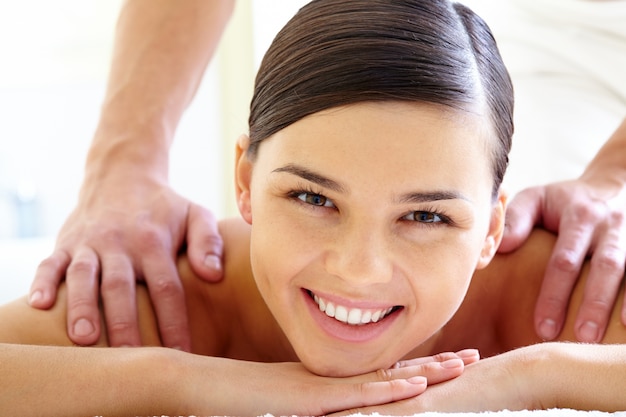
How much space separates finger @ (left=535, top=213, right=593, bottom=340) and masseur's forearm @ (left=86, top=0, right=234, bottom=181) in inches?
29.5

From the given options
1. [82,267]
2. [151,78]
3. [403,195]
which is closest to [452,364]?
[403,195]

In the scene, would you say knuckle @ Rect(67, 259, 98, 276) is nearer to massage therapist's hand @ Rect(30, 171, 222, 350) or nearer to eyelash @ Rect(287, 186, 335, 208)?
massage therapist's hand @ Rect(30, 171, 222, 350)

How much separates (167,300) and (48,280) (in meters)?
0.20

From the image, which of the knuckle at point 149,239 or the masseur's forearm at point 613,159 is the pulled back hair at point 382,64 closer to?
the knuckle at point 149,239

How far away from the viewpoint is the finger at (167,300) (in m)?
1.56

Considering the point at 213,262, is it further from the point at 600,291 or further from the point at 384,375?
the point at 600,291

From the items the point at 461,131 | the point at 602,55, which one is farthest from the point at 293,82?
the point at 602,55

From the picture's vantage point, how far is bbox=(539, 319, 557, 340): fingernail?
5.26 feet

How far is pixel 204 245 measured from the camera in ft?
5.40

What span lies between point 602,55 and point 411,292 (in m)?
1.48

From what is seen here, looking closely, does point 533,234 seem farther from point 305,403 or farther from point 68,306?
point 68,306

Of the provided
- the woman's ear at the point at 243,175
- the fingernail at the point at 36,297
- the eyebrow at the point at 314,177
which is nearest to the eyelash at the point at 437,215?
the eyebrow at the point at 314,177

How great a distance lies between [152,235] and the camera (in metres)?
1.61

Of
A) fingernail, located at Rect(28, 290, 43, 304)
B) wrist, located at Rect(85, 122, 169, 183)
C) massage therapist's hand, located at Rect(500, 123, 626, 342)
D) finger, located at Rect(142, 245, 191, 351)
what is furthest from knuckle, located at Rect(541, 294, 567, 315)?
fingernail, located at Rect(28, 290, 43, 304)
